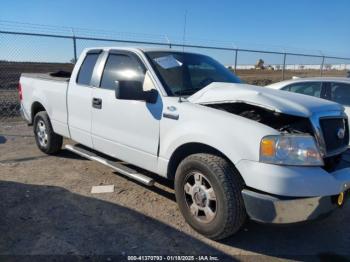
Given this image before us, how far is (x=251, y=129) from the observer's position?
133 inches

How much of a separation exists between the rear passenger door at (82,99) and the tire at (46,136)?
2.70 ft

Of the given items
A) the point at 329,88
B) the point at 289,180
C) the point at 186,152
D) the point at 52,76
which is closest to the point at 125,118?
the point at 186,152

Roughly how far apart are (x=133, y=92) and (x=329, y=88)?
14.5 ft

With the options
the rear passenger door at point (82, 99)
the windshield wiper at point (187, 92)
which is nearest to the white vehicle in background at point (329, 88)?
the windshield wiper at point (187, 92)

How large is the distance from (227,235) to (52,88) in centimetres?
388

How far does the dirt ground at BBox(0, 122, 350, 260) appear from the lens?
143 inches

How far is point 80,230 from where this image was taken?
396 cm

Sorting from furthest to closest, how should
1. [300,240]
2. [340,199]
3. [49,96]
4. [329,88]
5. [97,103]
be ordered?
[329,88]
[49,96]
[97,103]
[300,240]
[340,199]

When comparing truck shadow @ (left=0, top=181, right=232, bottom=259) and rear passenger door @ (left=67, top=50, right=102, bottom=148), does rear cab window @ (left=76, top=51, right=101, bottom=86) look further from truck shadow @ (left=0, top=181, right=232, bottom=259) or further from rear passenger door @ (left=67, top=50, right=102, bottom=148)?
truck shadow @ (left=0, top=181, right=232, bottom=259)

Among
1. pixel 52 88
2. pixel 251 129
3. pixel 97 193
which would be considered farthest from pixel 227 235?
pixel 52 88

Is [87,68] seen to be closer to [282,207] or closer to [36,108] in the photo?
[36,108]

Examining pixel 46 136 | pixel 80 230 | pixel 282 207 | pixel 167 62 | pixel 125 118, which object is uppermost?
pixel 167 62

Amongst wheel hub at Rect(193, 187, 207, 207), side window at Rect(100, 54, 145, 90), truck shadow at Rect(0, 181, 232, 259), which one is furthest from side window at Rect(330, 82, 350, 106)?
truck shadow at Rect(0, 181, 232, 259)

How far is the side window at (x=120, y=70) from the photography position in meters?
4.68
